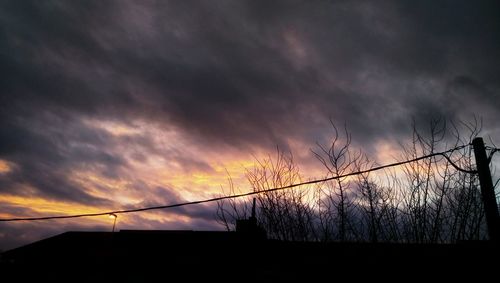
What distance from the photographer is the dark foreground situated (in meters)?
4.24

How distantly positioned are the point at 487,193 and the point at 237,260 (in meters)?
4.60

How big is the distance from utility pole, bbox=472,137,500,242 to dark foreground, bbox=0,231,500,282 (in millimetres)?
372

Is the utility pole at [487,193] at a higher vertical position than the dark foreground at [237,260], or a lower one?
higher

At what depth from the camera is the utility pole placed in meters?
4.30

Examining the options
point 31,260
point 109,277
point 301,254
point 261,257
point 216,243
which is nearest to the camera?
point 301,254

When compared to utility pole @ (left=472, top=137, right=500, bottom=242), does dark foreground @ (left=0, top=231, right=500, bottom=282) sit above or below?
below

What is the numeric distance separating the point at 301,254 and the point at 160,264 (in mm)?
3614

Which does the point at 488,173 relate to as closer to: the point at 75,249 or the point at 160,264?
the point at 160,264

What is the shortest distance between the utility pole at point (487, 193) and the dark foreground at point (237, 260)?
0.37 metres

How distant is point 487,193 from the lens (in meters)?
4.54

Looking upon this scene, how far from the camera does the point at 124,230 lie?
838 centimetres

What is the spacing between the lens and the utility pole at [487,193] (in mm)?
4305

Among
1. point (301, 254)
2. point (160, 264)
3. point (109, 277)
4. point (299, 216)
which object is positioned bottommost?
point (109, 277)

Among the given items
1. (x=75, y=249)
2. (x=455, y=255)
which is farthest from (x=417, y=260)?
(x=75, y=249)
